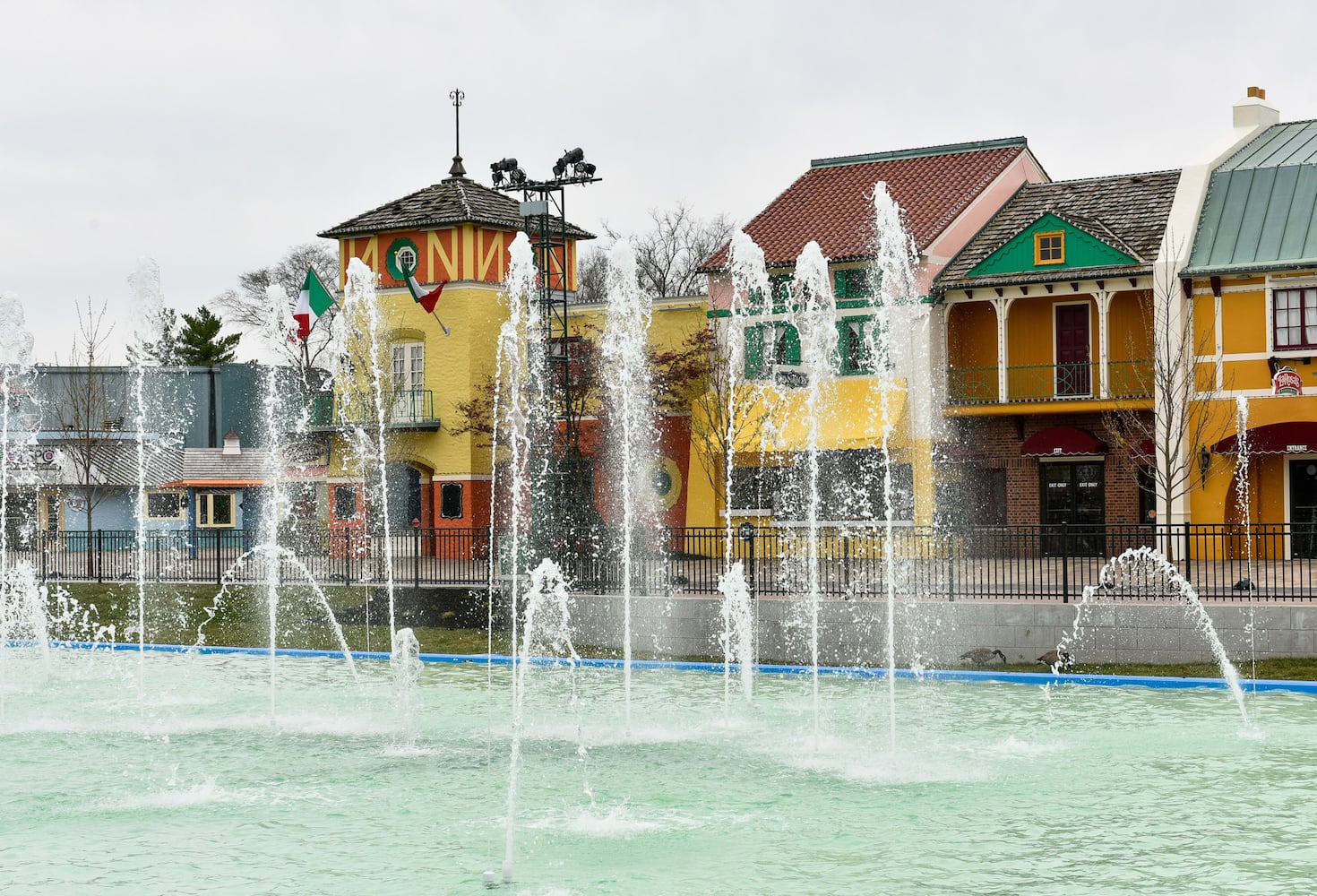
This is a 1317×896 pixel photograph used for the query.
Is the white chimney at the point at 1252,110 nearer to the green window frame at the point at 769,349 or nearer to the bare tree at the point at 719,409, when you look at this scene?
the green window frame at the point at 769,349

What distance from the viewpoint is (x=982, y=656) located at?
69.9ft

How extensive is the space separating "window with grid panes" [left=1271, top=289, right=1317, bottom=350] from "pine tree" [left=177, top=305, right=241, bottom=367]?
52.2 metres

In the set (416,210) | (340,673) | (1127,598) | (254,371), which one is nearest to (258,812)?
(340,673)

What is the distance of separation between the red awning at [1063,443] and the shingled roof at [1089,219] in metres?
3.49

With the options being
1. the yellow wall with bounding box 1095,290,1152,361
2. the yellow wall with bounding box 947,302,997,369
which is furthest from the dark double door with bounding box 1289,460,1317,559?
the yellow wall with bounding box 947,302,997,369

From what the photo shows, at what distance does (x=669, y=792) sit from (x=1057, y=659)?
8.96m

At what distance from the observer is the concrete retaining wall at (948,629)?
65.8 ft

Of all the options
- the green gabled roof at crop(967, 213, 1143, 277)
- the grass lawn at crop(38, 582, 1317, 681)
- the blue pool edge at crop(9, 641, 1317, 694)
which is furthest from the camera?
the green gabled roof at crop(967, 213, 1143, 277)

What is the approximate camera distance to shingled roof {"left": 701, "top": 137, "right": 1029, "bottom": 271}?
1489 inches

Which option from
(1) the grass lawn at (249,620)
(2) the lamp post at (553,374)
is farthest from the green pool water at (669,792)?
(2) the lamp post at (553,374)

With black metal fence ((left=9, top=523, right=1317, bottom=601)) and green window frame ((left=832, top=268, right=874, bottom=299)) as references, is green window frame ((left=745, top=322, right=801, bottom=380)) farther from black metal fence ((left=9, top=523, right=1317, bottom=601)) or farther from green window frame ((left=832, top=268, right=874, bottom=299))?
black metal fence ((left=9, top=523, right=1317, bottom=601))

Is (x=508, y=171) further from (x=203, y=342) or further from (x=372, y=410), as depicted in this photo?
(x=203, y=342)

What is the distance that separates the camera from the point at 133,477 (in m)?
55.0

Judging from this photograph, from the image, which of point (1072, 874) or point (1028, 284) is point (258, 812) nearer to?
point (1072, 874)
